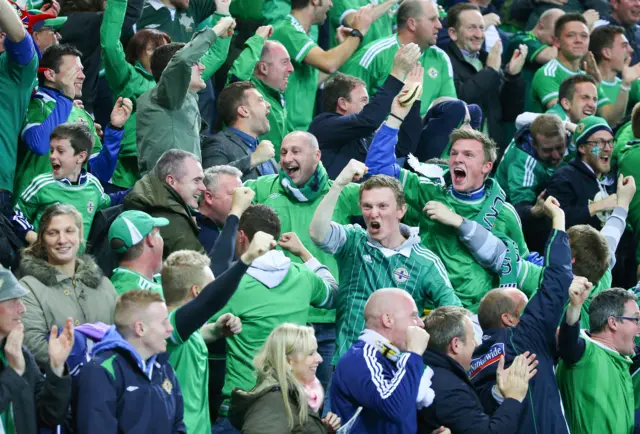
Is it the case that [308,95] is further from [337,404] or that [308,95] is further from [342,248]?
[337,404]

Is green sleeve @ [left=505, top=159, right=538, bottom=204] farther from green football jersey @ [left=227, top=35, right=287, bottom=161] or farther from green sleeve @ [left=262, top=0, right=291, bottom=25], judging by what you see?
green sleeve @ [left=262, top=0, right=291, bottom=25]

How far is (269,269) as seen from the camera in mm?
7574

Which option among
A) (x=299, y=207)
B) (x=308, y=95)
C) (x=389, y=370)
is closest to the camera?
(x=389, y=370)

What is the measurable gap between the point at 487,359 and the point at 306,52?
481 cm

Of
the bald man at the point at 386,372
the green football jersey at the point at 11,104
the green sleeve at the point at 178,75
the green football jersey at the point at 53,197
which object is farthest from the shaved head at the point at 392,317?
the green football jersey at the point at 11,104

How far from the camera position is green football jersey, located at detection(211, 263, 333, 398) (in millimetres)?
7508

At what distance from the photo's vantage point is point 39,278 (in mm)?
6812

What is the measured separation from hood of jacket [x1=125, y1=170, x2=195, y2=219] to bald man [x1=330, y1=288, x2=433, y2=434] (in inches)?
73.3

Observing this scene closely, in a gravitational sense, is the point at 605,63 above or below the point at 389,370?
below

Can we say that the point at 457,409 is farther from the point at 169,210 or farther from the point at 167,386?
the point at 169,210

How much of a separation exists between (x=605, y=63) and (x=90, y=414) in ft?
29.1

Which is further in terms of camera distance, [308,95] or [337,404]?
[308,95]

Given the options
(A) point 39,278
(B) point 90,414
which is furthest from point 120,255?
(B) point 90,414

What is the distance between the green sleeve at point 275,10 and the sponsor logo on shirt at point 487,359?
574 cm
